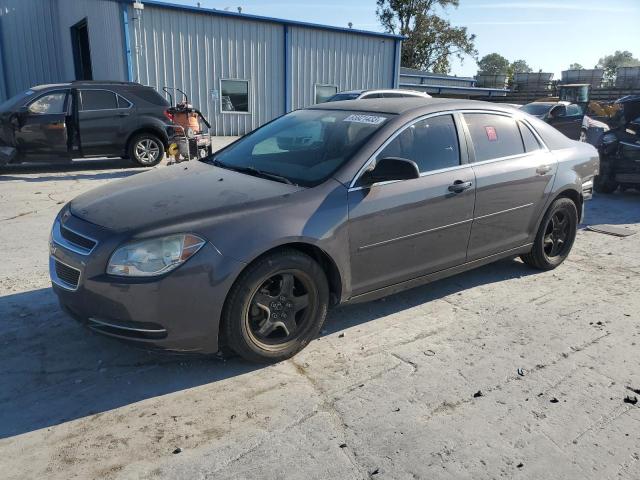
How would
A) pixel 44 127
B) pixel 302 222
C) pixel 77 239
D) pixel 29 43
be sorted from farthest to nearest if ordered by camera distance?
pixel 29 43 → pixel 44 127 → pixel 302 222 → pixel 77 239

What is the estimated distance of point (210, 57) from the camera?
57.5 feet

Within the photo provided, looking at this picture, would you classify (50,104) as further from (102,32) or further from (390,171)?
(390,171)

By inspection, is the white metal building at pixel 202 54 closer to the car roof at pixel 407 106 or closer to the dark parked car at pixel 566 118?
the dark parked car at pixel 566 118

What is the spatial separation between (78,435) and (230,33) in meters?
17.0

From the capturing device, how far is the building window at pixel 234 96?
60.0 ft

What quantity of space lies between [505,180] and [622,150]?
5837mm

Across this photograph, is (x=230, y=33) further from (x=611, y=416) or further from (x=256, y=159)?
(x=611, y=416)

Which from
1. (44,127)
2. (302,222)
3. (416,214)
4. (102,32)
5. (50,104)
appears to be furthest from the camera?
(102,32)

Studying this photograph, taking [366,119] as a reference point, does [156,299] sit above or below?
below

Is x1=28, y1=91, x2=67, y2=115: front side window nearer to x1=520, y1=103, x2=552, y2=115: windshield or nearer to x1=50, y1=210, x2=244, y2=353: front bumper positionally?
x1=50, y1=210, x2=244, y2=353: front bumper

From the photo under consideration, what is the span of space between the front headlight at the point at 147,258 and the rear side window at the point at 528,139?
3384 millimetres

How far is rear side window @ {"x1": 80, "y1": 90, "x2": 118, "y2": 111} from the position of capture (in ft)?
34.4

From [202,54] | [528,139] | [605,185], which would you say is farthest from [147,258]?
[202,54]

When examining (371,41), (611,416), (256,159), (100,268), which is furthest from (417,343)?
(371,41)
